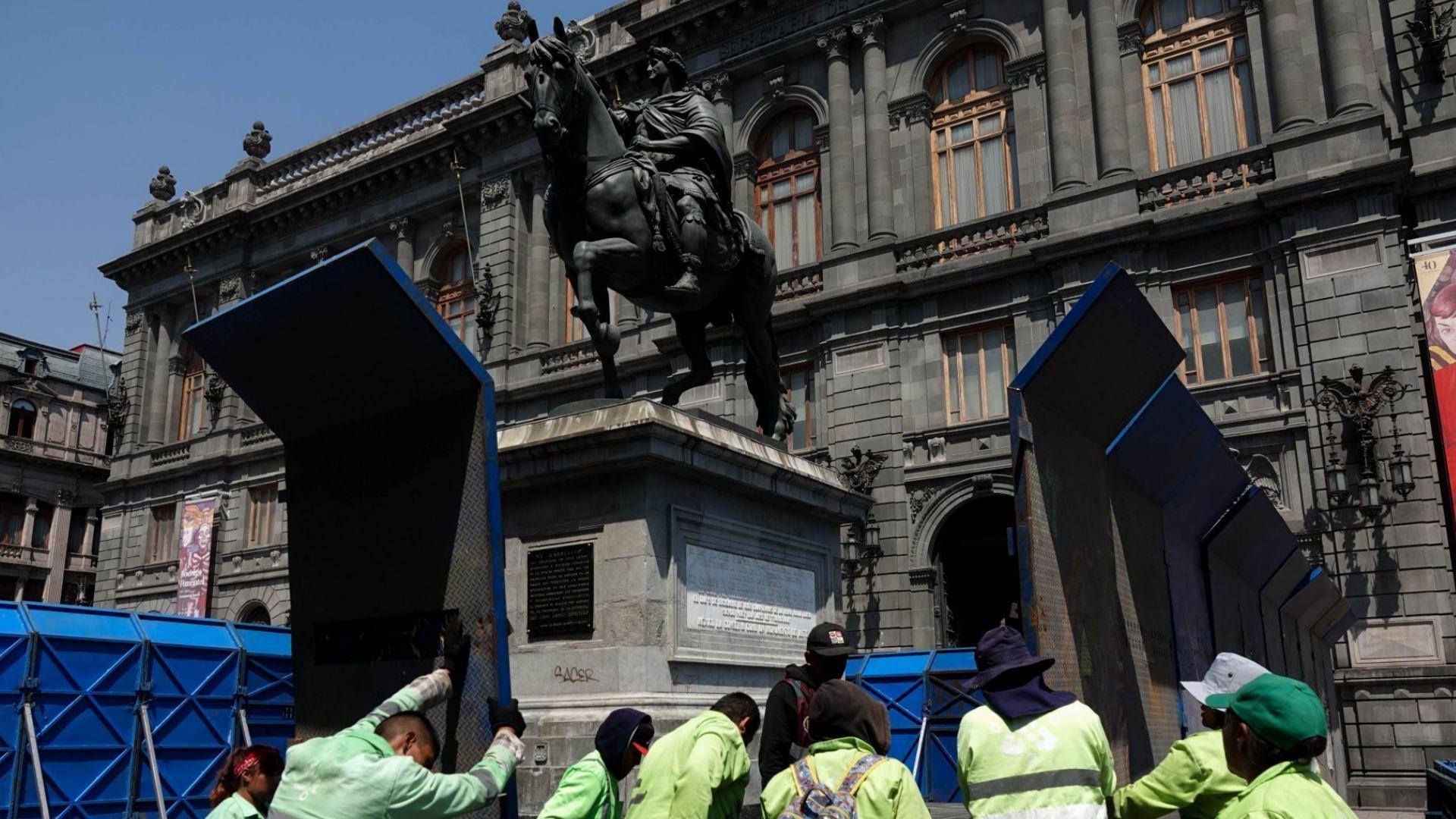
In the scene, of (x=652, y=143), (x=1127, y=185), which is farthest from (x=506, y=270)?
(x=652, y=143)

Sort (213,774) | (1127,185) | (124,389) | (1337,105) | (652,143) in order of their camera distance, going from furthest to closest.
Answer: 1. (124,389)
2. (1127,185)
3. (1337,105)
4. (213,774)
5. (652,143)

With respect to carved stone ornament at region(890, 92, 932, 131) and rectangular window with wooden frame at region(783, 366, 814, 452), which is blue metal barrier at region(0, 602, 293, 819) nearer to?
rectangular window with wooden frame at region(783, 366, 814, 452)

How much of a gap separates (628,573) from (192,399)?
39977mm

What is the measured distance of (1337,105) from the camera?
70.1 ft

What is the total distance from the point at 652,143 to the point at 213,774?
8914 millimetres

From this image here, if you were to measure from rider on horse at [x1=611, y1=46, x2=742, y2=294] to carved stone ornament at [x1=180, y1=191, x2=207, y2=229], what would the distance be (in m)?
38.8

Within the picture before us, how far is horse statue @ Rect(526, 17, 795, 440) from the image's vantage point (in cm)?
880

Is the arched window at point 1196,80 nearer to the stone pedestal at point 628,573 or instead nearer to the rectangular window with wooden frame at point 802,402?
the rectangular window with wooden frame at point 802,402

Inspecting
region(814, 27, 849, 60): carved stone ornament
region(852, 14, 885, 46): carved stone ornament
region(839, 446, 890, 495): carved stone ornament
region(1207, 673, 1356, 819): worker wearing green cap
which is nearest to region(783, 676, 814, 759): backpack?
region(1207, 673, 1356, 819): worker wearing green cap

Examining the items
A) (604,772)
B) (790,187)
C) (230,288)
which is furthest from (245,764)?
(230,288)

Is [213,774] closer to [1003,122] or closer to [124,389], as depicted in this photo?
[1003,122]

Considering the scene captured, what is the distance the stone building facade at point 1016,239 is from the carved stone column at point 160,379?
36.5ft

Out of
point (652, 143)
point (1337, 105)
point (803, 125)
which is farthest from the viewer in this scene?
point (803, 125)

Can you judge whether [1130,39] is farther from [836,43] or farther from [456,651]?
[456,651]
